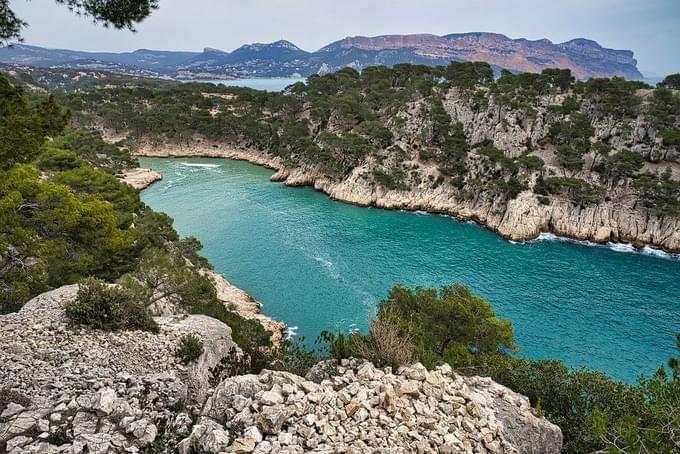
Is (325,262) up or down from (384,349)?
down

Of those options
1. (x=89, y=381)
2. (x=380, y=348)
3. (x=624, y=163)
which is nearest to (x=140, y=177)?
(x=89, y=381)

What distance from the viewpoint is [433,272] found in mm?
31844

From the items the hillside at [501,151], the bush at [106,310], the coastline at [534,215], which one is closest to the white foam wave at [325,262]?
the coastline at [534,215]

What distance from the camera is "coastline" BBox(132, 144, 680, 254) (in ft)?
124

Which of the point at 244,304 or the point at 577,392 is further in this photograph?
the point at 244,304

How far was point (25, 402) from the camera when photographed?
7.18 metres

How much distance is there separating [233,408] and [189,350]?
3.87 metres

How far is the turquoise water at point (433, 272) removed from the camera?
24.0 m

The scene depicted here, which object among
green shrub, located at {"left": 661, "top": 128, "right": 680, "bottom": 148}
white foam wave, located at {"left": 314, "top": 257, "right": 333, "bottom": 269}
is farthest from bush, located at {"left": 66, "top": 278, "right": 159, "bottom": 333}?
green shrub, located at {"left": 661, "top": 128, "right": 680, "bottom": 148}

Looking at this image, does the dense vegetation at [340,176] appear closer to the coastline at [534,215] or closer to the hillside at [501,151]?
the hillside at [501,151]

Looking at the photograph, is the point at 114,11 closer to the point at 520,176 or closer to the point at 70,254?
the point at 70,254

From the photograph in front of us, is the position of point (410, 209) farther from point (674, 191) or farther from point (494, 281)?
point (674, 191)

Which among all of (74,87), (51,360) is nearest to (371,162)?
(51,360)

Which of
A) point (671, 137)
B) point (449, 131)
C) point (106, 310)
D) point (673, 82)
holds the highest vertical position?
point (673, 82)
